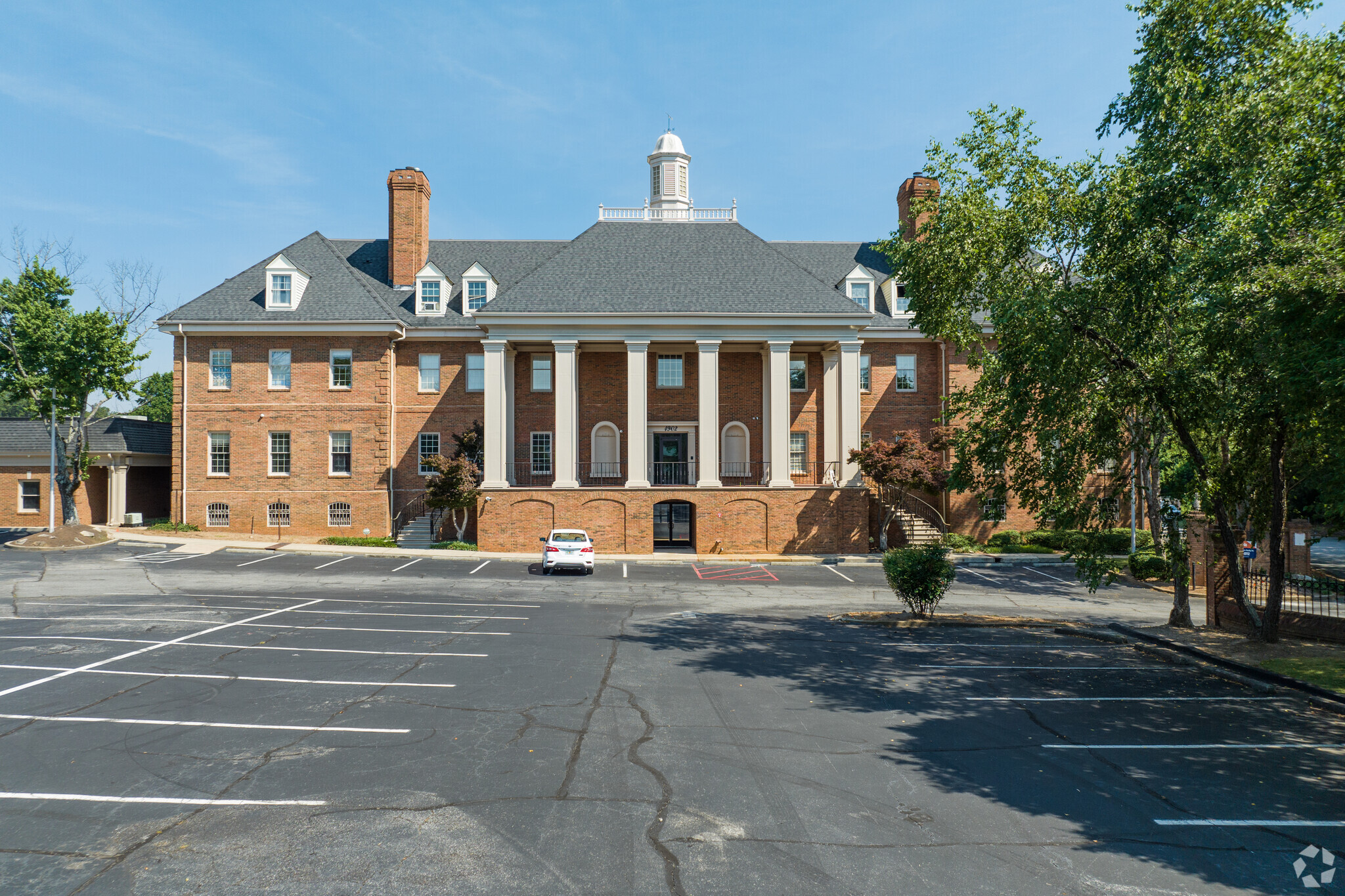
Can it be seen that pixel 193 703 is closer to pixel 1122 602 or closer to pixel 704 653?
pixel 704 653

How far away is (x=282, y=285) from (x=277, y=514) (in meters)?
10.8

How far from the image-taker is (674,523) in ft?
120

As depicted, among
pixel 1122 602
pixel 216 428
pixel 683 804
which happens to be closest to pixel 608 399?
pixel 216 428

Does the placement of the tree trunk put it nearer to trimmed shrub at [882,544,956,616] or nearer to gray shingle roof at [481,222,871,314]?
trimmed shrub at [882,544,956,616]

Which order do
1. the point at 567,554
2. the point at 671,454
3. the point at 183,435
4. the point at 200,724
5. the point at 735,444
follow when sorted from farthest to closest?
the point at 671,454 < the point at 735,444 < the point at 183,435 < the point at 567,554 < the point at 200,724

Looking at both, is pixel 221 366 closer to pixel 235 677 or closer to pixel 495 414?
pixel 495 414

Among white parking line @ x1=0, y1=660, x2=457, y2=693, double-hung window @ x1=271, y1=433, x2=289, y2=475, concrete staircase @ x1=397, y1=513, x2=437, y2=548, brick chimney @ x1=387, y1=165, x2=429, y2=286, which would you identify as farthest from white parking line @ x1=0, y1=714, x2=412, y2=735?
brick chimney @ x1=387, y1=165, x2=429, y2=286

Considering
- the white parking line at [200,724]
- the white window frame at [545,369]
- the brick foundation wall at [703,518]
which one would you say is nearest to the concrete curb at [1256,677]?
the white parking line at [200,724]

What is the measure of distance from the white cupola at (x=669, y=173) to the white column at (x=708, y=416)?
14.4 m

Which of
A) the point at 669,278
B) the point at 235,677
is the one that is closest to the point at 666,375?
the point at 669,278

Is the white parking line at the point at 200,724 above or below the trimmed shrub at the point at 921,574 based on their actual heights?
below

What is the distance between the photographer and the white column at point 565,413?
3127 cm

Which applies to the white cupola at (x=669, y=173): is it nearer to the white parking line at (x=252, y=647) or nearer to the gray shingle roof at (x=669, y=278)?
the gray shingle roof at (x=669, y=278)

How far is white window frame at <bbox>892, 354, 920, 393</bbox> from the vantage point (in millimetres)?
36125
